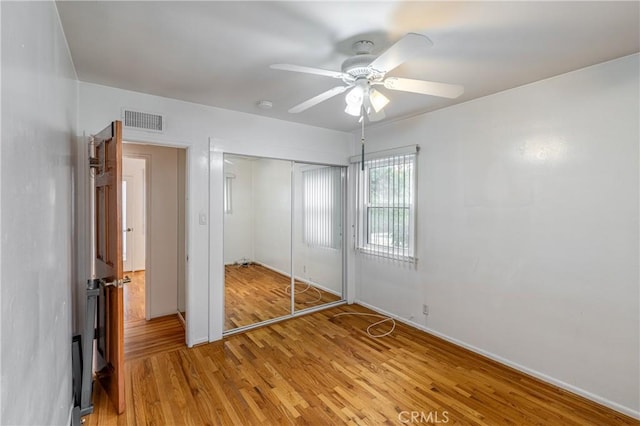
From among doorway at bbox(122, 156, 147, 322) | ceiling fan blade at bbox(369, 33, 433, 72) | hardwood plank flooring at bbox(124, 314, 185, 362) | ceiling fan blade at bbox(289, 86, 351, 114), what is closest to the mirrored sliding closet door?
hardwood plank flooring at bbox(124, 314, 185, 362)

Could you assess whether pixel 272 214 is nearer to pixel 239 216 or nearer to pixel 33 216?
pixel 239 216

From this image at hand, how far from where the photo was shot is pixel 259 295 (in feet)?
13.6

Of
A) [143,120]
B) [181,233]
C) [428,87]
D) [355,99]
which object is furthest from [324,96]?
[181,233]

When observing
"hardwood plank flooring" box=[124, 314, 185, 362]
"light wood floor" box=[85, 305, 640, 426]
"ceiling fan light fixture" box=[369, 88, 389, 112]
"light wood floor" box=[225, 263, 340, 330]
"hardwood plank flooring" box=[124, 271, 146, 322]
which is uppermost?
"ceiling fan light fixture" box=[369, 88, 389, 112]

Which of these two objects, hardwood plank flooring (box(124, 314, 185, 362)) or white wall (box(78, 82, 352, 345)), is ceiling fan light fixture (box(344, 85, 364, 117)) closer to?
white wall (box(78, 82, 352, 345))

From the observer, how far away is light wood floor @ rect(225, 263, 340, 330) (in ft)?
12.2

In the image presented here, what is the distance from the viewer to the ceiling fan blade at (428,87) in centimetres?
183

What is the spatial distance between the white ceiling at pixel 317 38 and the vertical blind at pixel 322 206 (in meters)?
1.63

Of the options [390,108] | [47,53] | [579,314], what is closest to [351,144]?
[390,108]

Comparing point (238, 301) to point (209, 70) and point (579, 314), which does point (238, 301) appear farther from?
point (579, 314)

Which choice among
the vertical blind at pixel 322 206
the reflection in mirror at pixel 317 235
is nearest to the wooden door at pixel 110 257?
the reflection in mirror at pixel 317 235

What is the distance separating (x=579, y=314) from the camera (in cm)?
242

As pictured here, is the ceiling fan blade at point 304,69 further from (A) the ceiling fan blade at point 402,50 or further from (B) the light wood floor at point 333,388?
(B) the light wood floor at point 333,388

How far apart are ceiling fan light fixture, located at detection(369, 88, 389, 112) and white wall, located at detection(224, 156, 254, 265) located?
1.96 m
